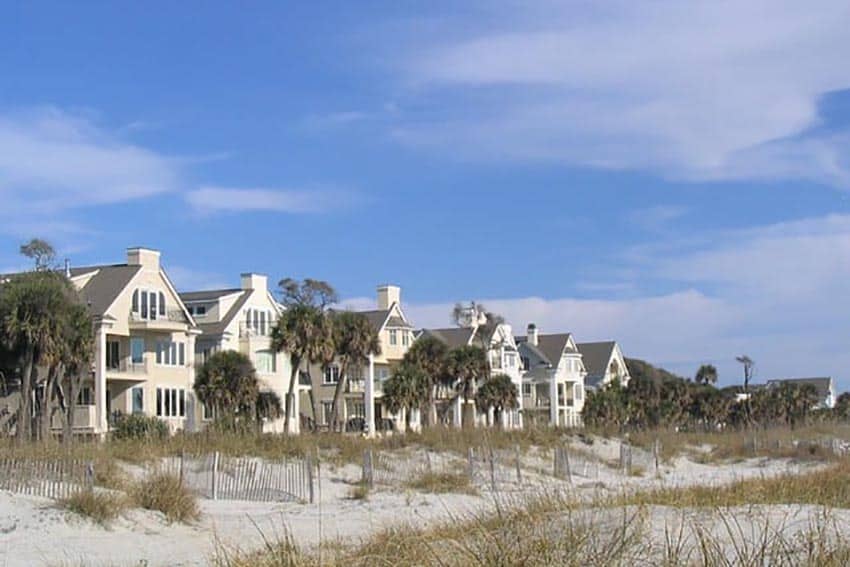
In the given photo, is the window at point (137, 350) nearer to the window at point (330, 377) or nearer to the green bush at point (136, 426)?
the green bush at point (136, 426)

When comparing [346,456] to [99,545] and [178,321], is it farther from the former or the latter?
[178,321]

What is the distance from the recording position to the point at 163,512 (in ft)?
70.7

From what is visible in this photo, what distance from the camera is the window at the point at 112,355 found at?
57438 mm

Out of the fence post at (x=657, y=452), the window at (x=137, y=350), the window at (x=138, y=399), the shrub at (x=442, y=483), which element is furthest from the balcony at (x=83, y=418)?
the shrub at (x=442, y=483)

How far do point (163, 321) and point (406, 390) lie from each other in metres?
13.1

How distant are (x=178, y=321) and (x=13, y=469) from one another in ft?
123

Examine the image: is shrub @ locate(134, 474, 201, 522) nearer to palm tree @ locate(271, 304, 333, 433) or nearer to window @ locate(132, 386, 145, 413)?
palm tree @ locate(271, 304, 333, 433)

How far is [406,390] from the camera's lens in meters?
63.8

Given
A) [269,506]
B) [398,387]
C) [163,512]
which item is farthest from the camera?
[398,387]

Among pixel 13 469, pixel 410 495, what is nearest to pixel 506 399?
pixel 410 495

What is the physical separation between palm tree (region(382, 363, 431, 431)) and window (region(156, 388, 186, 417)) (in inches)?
414

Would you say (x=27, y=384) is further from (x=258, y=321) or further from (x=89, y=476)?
(x=258, y=321)

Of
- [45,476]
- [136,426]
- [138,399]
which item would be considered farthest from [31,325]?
[45,476]

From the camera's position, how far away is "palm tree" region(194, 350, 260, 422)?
53.2 metres
